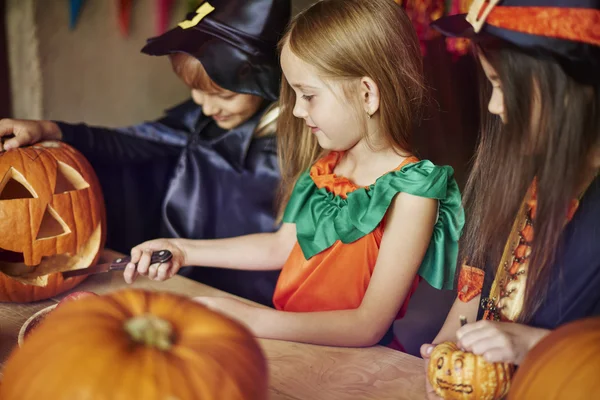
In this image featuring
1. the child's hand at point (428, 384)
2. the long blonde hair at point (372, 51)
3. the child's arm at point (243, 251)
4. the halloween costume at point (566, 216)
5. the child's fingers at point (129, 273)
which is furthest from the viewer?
the child's arm at point (243, 251)

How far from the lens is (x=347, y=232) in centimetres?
100

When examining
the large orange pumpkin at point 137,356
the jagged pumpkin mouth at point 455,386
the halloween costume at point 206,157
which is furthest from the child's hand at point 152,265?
the jagged pumpkin mouth at point 455,386

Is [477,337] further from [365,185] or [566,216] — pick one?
[365,185]

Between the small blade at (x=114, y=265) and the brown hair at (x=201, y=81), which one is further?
the brown hair at (x=201, y=81)

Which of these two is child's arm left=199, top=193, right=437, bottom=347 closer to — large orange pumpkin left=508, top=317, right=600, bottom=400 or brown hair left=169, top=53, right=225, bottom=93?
large orange pumpkin left=508, top=317, right=600, bottom=400

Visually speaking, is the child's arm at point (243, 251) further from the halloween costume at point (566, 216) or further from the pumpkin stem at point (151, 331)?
the pumpkin stem at point (151, 331)

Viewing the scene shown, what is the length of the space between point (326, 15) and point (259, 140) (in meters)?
0.51

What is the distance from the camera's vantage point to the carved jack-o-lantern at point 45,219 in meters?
1.07

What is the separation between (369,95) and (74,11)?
858 millimetres

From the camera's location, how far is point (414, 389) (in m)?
0.84

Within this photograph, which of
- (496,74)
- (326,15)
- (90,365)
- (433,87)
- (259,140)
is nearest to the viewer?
(90,365)

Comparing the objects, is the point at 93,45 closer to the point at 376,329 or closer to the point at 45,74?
the point at 45,74

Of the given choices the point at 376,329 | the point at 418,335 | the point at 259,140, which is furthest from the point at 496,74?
the point at 259,140

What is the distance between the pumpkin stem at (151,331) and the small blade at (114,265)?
0.48 m
